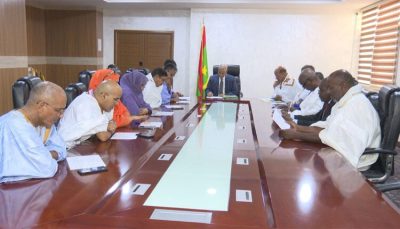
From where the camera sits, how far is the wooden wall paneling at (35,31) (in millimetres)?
7844

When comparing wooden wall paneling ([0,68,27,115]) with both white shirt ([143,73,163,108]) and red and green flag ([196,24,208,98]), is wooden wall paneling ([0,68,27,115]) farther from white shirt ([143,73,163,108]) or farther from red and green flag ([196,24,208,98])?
red and green flag ([196,24,208,98])

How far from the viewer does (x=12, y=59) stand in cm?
512

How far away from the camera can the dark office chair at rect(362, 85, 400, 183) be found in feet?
8.60

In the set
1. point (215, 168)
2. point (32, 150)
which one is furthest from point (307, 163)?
point (32, 150)

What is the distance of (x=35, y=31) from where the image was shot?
811cm

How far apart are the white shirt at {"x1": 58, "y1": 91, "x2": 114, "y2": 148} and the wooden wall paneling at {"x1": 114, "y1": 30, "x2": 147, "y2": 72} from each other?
5996mm

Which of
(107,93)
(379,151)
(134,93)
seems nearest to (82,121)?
(107,93)

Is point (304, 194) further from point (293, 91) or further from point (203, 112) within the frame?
point (293, 91)

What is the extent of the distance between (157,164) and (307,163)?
804 millimetres

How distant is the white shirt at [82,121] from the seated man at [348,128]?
1.28 metres

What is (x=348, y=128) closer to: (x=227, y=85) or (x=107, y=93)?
(x=107, y=93)

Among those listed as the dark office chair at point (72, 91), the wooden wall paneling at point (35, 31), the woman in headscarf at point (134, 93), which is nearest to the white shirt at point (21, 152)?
the dark office chair at point (72, 91)

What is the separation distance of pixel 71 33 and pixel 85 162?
6.99 metres

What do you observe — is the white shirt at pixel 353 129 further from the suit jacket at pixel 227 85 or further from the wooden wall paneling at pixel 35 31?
the wooden wall paneling at pixel 35 31
